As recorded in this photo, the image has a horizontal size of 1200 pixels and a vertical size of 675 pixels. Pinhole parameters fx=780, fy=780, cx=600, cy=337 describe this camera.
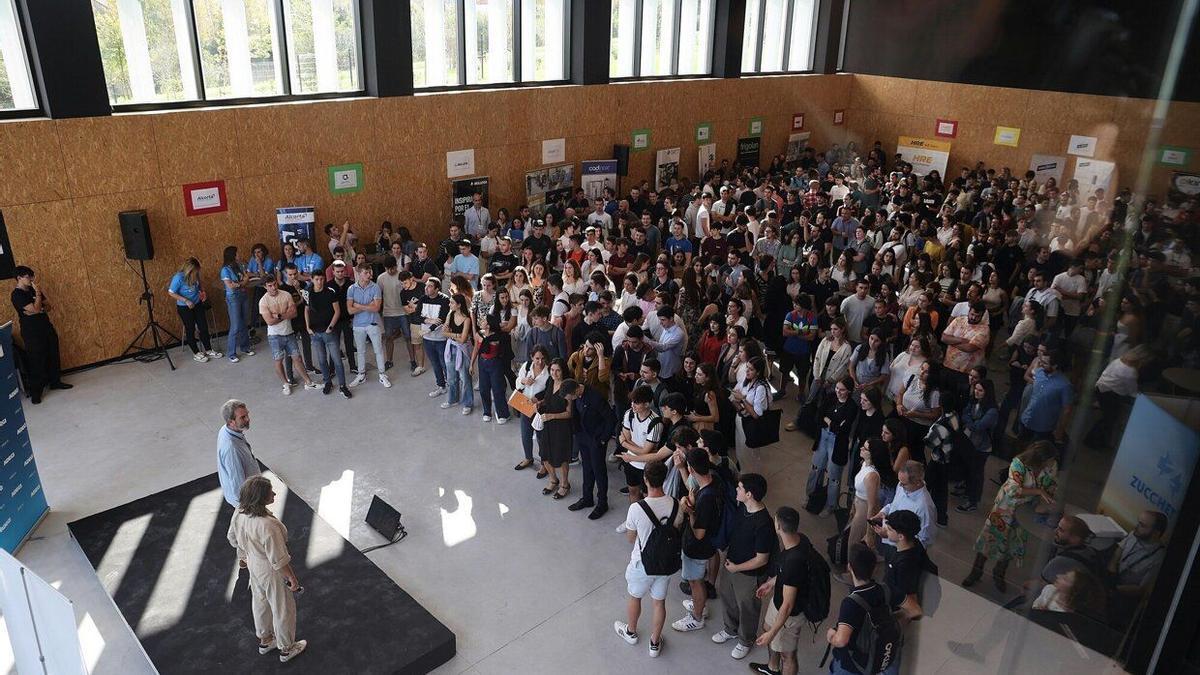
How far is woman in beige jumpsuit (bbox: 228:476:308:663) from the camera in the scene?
190 inches

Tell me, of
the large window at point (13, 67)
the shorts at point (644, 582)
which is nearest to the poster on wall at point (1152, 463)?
the shorts at point (644, 582)

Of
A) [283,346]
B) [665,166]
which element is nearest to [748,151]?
[665,166]

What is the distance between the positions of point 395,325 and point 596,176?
786 centimetres

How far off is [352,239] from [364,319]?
11.1ft

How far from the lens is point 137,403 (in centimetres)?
964

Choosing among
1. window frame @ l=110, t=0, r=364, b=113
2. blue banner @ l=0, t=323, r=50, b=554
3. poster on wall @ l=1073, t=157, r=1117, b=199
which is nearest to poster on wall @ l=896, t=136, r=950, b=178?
window frame @ l=110, t=0, r=364, b=113

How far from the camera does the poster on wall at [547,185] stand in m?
15.6

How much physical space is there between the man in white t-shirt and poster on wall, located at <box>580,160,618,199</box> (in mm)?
11994

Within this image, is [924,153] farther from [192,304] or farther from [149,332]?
[149,332]

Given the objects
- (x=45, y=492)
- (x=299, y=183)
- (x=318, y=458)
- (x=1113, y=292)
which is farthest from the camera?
(x=299, y=183)

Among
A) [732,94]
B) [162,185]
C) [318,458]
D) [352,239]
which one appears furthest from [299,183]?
[732,94]

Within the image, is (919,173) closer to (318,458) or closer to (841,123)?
(841,123)

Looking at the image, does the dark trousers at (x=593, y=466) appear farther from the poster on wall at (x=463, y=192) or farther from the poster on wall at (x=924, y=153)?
the poster on wall at (x=924, y=153)

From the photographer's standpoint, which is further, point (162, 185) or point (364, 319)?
point (162, 185)
